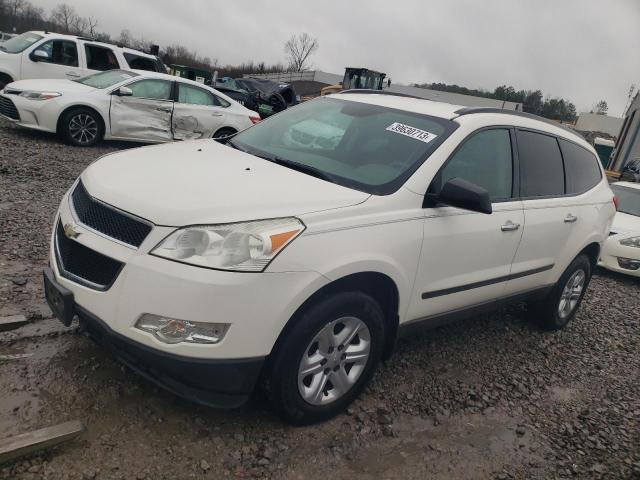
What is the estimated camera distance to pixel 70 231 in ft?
8.52

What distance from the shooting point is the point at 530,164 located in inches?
154

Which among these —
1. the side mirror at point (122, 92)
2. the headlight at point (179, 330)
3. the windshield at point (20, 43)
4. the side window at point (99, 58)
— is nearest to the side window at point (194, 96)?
the side mirror at point (122, 92)

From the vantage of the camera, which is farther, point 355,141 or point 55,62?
point 55,62

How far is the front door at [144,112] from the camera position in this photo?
9.29 meters

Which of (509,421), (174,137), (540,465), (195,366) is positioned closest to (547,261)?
(509,421)

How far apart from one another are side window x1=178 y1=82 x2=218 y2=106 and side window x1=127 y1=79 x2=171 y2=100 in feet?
0.82

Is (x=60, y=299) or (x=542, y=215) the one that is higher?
(x=542, y=215)

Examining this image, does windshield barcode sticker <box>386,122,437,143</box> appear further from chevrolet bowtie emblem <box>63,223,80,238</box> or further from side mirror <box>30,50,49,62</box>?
side mirror <box>30,50,49,62</box>

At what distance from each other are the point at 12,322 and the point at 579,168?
456 cm

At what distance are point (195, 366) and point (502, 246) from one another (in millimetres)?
2266

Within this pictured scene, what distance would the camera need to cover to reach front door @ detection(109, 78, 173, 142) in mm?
9289

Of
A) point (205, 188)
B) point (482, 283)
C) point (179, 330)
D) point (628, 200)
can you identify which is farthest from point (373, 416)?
point (628, 200)

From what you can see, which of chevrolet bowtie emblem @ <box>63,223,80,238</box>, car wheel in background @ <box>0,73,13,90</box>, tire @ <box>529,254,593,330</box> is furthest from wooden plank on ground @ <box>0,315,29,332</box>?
car wheel in background @ <box>0,73,13,90</box>

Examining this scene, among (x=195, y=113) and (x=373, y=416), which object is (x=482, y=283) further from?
(x=195, y=113)
